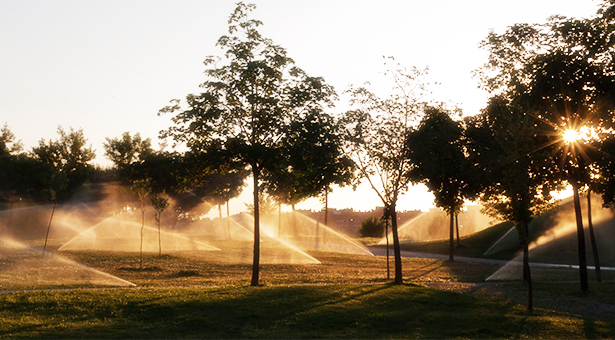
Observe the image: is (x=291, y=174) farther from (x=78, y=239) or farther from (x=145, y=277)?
(x=78, y=239)

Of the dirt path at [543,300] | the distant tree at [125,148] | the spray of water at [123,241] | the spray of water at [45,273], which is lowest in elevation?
the dirt path at [543,300]

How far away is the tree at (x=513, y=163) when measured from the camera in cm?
2367

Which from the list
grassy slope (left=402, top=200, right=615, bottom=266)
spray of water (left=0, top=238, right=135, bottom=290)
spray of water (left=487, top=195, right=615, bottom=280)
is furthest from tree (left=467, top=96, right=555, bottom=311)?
spray of water (left=0, top=238, right=135, bottom=290)

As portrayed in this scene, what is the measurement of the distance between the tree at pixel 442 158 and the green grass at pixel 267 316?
35.7 ft

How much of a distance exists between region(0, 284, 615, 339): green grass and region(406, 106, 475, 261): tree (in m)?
10.9

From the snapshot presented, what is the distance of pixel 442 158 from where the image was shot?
137ft

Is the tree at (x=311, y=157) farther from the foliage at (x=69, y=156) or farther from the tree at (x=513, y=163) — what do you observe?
the foliage at (x=69, y=156)

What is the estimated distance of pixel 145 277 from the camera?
119ft

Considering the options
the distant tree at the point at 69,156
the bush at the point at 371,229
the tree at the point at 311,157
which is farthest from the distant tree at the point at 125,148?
the tree at the point at 311,157

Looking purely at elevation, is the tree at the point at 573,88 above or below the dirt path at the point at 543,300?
above

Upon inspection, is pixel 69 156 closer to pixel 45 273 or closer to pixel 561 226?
pixel 45 273

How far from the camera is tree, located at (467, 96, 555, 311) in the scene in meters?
23.7

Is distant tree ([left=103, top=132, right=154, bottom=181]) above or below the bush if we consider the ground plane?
above

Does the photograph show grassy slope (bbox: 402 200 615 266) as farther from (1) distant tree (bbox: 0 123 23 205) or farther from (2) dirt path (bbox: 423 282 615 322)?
(1) distant tree (bbox: 0 123 23 205)
